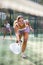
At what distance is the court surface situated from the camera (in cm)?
1630

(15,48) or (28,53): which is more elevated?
(15,48)

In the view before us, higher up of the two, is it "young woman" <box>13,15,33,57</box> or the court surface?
"young woman" <box>13,15,33,57</box>

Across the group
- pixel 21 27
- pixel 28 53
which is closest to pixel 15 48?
pixel 28 53

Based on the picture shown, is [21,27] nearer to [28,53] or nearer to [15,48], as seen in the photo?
[15,48]

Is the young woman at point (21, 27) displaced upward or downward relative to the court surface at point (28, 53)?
upward

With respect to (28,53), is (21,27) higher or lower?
higher

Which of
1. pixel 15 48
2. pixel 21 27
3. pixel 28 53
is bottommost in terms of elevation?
pixel 28 53

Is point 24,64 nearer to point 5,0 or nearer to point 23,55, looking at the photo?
point 23,55

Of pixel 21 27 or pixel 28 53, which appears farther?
pixel 28 53

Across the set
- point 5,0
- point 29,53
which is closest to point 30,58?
point 29,53

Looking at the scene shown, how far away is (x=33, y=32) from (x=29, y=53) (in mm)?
426

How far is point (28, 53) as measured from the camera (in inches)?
646

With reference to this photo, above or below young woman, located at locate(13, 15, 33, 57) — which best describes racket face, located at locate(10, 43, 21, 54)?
below

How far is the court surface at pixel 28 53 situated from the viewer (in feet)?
53.5
